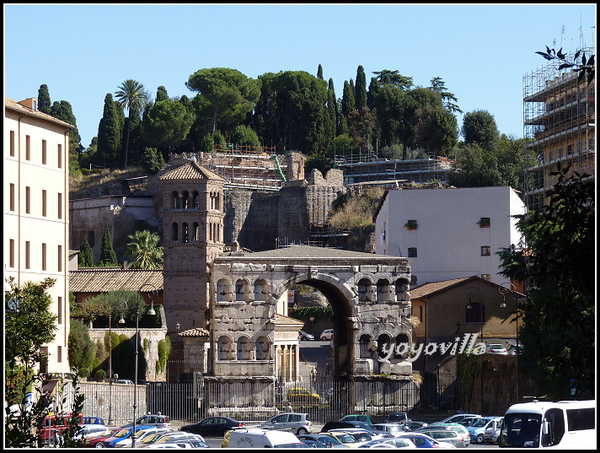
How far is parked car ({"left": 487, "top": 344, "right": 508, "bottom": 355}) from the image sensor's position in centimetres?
5181

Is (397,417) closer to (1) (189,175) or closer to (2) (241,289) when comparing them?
(2) (241,289)

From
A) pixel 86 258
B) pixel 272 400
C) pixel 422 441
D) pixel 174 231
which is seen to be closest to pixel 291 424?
pixel 272 400

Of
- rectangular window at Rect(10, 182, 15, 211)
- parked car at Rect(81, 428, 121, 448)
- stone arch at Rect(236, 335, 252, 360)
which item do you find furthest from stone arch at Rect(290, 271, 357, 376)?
parked car at Rect(81, 428, 121, 448)

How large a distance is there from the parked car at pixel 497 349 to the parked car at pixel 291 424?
41.3 feet

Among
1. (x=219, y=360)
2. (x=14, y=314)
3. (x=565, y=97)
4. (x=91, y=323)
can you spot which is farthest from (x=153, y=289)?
(x=14, y=314)

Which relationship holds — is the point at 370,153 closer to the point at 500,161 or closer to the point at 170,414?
the point at 500,161

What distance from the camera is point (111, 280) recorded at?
7475cm

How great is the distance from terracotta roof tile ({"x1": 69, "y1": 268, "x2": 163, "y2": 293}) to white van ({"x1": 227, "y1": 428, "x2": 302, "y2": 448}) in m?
41.6

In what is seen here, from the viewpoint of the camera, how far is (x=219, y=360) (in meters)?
50.2

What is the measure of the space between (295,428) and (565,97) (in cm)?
2565

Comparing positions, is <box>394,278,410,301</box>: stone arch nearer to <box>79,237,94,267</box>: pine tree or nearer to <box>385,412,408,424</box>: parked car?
<box>385,412,408,424</box>: parked car

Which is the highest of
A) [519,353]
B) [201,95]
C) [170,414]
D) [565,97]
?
[201,95]

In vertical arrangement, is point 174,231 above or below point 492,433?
above

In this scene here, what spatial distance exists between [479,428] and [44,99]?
9737 centimetres
